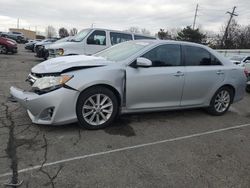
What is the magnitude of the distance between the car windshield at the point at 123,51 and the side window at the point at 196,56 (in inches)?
37.5

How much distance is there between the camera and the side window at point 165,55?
555 centimetres

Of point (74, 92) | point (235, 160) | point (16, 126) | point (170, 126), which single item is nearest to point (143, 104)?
point (170, 126)

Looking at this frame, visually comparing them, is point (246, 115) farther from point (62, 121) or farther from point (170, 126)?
point (62, 121)

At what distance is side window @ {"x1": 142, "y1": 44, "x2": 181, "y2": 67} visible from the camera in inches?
218

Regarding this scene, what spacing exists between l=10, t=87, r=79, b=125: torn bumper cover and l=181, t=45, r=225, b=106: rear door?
2.37 metres

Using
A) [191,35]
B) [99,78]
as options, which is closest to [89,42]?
[99,78]

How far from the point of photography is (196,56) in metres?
6.20

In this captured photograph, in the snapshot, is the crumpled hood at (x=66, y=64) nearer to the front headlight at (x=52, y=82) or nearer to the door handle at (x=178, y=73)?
the front headlight at (x=52, y=82)

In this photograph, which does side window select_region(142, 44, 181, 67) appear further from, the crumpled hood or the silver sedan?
the crumpled hood

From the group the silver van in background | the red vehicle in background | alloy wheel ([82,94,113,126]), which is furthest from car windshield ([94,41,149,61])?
the red vehicle in background

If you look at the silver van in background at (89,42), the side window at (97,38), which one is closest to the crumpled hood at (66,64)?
the silver van in background at (89,42)

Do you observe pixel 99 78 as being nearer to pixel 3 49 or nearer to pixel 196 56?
pixel 196 56

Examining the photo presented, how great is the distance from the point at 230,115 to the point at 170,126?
2.05 meters

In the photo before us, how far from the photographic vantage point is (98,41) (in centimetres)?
1201
